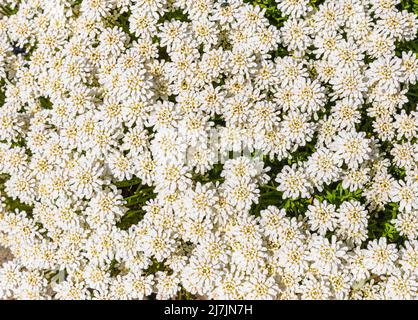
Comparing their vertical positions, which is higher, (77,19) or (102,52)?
(77,19)
